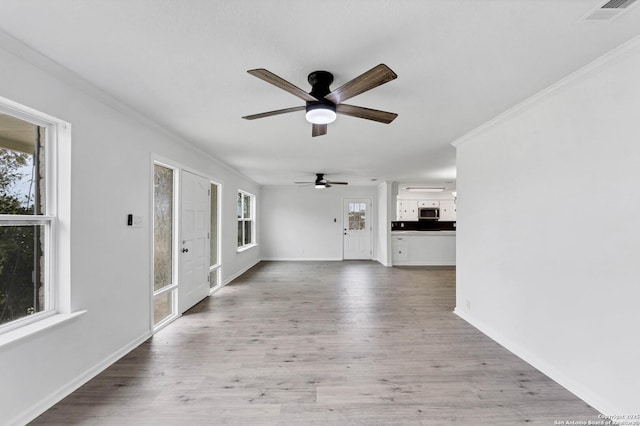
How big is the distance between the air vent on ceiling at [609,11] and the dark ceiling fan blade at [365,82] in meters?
1.01

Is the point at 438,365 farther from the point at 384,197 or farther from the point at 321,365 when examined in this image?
the point at 384,197

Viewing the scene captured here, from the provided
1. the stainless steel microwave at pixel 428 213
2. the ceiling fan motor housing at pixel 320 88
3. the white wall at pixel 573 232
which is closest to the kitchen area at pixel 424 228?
the stainless steel microwave at pixel 428 213

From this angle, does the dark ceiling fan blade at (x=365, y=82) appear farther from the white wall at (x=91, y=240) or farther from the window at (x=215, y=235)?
the window at (x=215, y=235)

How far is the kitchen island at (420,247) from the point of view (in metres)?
7.56

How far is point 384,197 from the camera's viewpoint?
755cm

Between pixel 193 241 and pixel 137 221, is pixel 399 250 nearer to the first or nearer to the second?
pixel 193 241

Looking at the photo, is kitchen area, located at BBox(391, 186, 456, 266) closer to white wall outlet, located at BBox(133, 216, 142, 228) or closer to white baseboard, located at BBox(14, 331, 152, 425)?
white wall outlet, located at BBox(133, 216, 142, 228)

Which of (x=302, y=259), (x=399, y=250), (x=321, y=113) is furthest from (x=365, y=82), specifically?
(x=302, y=259)

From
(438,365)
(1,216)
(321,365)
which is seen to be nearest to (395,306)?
(438,365)

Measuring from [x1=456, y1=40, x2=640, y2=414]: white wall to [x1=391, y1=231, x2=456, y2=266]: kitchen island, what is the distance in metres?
4.45

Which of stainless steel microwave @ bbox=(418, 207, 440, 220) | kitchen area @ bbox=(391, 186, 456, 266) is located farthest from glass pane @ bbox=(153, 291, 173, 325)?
stainless steel microwave @ bbox=(418, 207, 440, 220)

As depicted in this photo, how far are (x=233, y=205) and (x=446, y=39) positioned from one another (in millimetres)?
5030

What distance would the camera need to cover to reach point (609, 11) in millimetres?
1403

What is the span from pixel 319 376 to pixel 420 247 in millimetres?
5990
